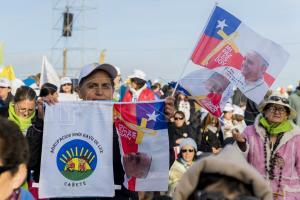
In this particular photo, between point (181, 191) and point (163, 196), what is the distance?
5301mm

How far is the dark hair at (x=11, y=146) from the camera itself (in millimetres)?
2619

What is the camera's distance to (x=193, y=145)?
8.48 m

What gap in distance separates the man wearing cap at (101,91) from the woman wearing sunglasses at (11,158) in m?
1.63

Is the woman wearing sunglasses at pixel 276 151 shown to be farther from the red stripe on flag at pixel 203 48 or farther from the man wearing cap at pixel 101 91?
the man wearing cap at pixel 101 91

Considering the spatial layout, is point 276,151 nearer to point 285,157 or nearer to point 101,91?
point 285,157

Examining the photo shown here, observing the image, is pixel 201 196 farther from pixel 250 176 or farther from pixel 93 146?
pixel 93 146

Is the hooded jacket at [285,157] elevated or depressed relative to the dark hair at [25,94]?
depressed

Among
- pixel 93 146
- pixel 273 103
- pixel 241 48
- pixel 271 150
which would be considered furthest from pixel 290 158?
pixel 93 146

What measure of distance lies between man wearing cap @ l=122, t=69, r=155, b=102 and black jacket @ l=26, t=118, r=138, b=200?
5574 millimetres

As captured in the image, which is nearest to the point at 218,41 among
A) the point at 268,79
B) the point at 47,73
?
the point at 268,79

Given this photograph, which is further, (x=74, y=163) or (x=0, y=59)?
(x=0, y=59)

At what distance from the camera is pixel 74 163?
4410mm

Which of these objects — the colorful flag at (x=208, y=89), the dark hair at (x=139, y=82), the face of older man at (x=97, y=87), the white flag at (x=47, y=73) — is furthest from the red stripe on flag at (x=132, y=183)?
the dark hair at (x=139, y=82)

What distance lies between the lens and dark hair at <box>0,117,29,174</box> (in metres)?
2.62
